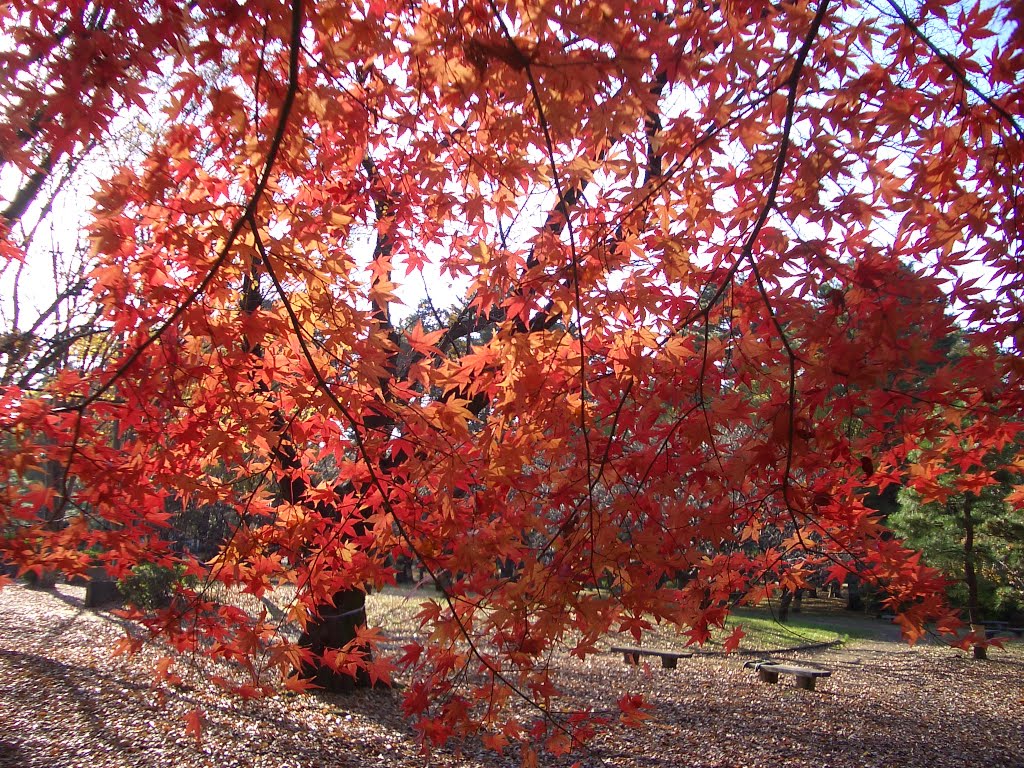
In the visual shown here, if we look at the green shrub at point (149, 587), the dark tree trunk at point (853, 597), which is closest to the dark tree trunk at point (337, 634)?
the green shrub at point (149, 587)

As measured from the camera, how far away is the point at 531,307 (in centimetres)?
268

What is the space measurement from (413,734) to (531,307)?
4.46m

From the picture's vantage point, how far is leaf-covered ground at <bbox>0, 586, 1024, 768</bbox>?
4.95 meters

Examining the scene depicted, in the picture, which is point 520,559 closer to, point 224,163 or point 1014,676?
point 224,163

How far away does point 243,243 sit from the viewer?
88.7 inches

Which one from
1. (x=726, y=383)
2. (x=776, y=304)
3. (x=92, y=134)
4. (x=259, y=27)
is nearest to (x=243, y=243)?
(x=92, y=134)

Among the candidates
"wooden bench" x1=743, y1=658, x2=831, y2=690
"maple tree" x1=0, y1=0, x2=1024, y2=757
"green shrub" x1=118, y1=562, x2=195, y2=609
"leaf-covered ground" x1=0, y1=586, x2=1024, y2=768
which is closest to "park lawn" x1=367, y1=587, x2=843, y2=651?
"wooden bench" x1=743, y1=658, x2=831, y2=690

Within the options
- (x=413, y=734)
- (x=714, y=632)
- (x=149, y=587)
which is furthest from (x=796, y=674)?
(x=149, y=587)

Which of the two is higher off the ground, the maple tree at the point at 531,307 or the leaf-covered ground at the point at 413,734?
the maple tree at the point at 531,307

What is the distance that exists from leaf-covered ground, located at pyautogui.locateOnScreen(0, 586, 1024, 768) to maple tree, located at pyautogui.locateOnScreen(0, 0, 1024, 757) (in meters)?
2.35

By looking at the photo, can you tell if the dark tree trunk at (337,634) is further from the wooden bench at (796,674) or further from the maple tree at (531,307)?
the wooden bench at (796,674)

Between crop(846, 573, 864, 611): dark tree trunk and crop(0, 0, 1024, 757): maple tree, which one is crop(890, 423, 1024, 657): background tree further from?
crop(0, 0, 1024, 757): maple tree

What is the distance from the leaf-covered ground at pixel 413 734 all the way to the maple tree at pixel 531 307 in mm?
2354

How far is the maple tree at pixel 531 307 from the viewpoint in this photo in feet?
6.93
